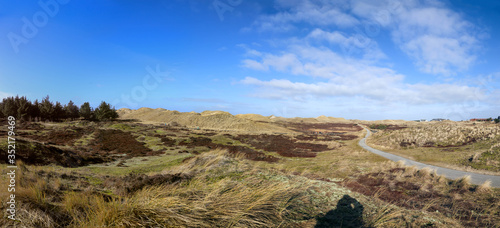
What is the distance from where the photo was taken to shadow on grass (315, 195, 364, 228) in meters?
3.92

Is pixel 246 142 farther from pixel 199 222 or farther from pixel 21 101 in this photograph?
pixel 21 101

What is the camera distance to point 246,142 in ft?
132

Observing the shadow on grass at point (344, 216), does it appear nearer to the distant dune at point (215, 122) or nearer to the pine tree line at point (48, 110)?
the pine tree line at point (48, 110)

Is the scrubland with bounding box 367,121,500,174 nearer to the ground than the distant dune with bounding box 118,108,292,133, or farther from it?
nearer to the ground

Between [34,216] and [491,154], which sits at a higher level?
[34,216]

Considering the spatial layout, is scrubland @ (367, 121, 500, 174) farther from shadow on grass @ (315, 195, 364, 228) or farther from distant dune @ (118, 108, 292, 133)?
distant dune @ (118, 108, 292, 133)

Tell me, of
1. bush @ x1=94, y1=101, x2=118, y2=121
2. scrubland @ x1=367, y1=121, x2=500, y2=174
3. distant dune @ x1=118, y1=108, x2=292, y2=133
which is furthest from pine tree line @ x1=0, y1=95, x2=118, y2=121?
scrubland @ x1=367, y1=121, x2=500, y2=174

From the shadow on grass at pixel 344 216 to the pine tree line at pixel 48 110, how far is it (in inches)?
2251

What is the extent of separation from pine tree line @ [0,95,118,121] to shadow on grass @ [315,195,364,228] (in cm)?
5718

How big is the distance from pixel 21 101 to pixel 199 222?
192ft

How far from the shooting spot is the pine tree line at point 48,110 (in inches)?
1584

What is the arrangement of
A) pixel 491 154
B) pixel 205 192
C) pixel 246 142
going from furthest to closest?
pixel 246 142, pixel 491 154, pixel 205 192

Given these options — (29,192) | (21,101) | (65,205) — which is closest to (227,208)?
(65,205)

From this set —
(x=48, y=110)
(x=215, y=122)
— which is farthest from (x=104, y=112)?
(x=215, y=122)
